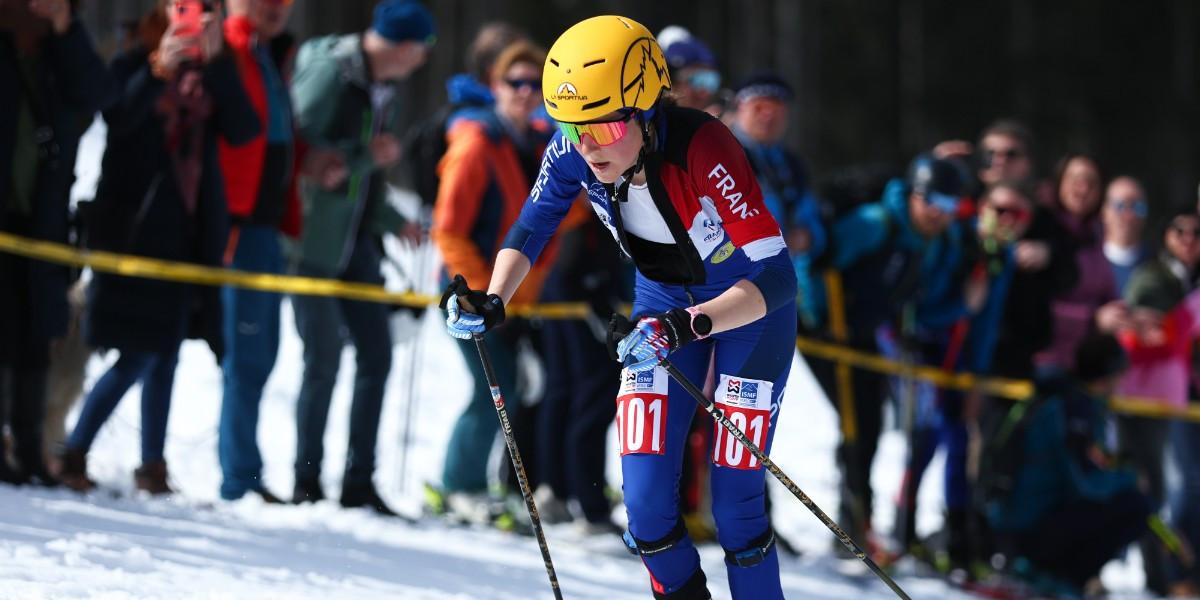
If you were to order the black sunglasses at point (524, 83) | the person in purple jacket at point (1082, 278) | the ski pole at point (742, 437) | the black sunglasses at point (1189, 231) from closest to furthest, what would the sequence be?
1. the ski pole at point (742, 437)
2. the black sunglasses at point (524, 83)
3. the person in purple jacket at point (1082, 278)
4. the black sunglasses at point (1189, 231)

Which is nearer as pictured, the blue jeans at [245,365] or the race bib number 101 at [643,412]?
the race bib number 101 at [643,412]

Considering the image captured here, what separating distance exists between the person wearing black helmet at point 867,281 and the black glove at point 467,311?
12.6 feet

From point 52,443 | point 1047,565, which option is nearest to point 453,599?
point 52,443

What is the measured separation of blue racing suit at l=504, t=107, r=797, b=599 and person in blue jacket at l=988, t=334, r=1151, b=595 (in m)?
4.03

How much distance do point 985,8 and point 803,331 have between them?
517 inches

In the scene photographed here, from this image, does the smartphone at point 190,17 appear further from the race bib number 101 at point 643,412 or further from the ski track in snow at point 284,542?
the race bib number 101 at point 643,412

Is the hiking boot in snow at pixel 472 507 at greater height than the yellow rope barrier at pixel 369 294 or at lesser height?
lesser

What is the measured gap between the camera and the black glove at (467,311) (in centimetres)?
496

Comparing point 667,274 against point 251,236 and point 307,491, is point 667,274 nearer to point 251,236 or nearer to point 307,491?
point 251,236

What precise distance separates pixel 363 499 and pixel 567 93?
3156 mm

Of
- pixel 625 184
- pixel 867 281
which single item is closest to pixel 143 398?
pixel 625 184

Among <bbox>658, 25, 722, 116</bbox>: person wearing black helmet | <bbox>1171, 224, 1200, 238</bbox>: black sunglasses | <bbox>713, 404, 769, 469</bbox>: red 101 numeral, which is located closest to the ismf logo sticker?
<bbox>713, 404, 769, 469</bbox>: red 101 numeral

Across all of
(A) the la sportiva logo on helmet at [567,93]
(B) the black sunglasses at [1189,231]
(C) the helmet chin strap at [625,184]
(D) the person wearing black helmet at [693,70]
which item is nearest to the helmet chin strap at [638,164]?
(C) the helmet chin strap at [625,184]

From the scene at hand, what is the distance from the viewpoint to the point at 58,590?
4.95m
